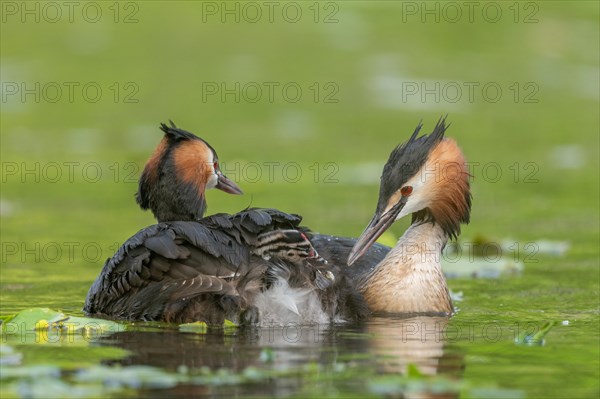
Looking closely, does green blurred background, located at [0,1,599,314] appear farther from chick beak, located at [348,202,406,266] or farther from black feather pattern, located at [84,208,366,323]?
chick beak, located at [348,202,406,266]

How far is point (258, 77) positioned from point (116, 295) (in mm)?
16252

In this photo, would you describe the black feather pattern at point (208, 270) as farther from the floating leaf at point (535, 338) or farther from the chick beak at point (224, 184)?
the chick beak at point (224, 184)

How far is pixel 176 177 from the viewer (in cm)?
980

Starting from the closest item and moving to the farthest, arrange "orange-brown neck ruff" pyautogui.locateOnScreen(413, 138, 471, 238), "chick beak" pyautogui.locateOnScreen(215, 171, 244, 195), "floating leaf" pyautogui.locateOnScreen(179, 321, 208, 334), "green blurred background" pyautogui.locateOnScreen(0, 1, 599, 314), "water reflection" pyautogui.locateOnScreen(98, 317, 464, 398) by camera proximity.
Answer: "water reflection" pyautogui.locateOnScreen(98, 317, 464, 398) < "floating leaf" pyautogui.locateOnScreen(179, 321, 208, 334) < "orange-brown neck ruff" pyautogui.locateOnScreen(413, 138, 471, 238) < "chick beak" pyautogui.locateOnScreen(215, 171, 244, 195) < "green blurred background" pyautogui.locateOnScreen(0, 1, 599, 314)

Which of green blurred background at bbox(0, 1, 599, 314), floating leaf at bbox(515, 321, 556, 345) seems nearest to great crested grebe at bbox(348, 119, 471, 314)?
floating leaf at bbox(515, 321, 556, 345)

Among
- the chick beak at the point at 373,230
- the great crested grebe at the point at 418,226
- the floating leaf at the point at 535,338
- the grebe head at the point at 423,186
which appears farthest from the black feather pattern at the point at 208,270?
the floating leaf at the point at 535,338

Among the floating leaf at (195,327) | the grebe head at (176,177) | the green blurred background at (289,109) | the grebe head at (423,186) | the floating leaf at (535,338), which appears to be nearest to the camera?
the floating leaf at (535,338)

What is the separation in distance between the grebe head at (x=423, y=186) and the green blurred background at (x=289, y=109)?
217 cm

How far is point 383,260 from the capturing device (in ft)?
30.3

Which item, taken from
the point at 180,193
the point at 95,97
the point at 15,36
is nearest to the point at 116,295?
the point at 180,193

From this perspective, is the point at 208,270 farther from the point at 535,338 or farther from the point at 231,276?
the point at 535,338

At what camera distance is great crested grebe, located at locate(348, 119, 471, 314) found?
9.02m

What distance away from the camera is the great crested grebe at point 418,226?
9.02 meters

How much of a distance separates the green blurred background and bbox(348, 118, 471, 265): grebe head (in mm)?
2169
